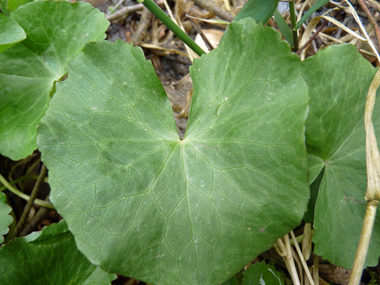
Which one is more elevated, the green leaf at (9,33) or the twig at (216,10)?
the twig at (216,10)

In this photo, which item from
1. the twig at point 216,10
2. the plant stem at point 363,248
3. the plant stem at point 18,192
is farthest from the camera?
the twig at point 216,10

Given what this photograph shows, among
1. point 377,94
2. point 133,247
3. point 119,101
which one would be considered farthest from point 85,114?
point 377,94

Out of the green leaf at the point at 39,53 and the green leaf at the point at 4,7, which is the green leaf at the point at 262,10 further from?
the green leaf at the point at 4,7

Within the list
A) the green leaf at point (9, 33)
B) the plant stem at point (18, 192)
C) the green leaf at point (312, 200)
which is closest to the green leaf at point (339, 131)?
the green leaf at point (312, 200)

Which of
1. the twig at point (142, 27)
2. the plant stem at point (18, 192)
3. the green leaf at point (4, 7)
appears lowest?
the plant stem at point (18, 192)

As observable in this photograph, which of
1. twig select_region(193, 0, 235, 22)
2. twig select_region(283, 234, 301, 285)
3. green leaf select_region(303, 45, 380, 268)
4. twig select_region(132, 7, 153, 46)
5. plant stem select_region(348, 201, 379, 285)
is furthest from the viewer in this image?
twig select_region(132, 7, 153, 46)

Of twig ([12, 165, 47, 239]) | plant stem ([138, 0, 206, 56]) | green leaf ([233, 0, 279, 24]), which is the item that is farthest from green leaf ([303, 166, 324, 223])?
twig ([12, 165, 47, 239])

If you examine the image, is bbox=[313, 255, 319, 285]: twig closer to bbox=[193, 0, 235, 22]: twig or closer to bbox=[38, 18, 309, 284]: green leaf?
bbox=[38, 18, 309, 284]: green leaf

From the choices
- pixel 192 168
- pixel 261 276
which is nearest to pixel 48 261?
pixel 192 168
